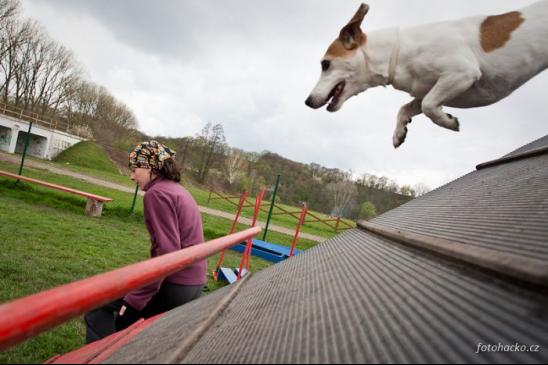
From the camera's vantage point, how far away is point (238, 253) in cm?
958

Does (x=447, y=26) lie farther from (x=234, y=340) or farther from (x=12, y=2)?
(x=12, y=2)

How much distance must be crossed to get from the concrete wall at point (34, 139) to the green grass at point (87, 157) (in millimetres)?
964

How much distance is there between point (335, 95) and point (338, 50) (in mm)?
368

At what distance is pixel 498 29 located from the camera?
2379 mm

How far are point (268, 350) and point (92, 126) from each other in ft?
195

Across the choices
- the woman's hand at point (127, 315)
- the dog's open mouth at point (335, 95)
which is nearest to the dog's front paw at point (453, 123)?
the dog's open mouth at point (335, 95)

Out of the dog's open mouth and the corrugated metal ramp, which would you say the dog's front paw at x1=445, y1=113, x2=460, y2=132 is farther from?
the corrugated metal ramp

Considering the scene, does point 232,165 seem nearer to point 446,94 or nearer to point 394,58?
point 394,58

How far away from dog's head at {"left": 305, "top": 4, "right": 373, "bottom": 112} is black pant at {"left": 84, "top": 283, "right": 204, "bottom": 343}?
1.84 metres

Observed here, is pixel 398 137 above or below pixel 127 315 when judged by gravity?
above

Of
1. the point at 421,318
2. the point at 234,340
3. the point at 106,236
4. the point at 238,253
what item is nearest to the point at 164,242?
the point at 234,340

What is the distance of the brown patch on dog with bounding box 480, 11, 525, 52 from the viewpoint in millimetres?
2340

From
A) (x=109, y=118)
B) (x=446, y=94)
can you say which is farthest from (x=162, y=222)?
(x=109, y=118)

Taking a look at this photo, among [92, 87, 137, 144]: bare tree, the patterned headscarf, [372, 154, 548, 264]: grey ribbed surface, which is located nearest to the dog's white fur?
[372, 154, 548, 264]: grey ribbed surface
